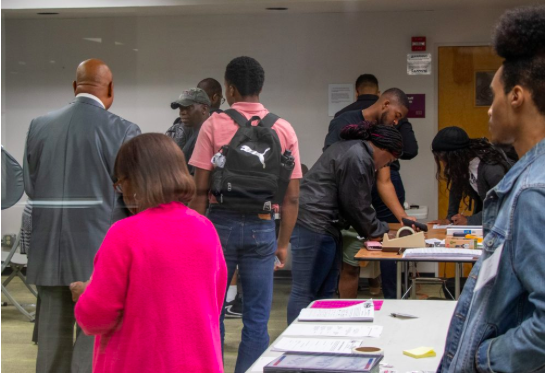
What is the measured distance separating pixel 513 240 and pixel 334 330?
113 cm

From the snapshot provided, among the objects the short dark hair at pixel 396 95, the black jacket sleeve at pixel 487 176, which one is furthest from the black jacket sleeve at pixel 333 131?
the black jacket sleeve at pixel 487 176

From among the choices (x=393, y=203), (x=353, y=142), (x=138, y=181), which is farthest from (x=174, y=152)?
(x=393, y=203)

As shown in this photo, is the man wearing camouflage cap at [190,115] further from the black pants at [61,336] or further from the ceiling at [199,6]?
the black pants at [61,336]

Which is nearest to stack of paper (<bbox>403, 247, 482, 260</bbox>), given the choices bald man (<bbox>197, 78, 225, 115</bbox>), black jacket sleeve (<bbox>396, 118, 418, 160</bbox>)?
black jacket sleeve (<bbox>396, 118, 418, 160</bbox>)

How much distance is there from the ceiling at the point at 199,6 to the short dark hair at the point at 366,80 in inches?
12.5

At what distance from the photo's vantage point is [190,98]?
3209mm

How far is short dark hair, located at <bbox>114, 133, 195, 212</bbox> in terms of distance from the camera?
6.25ft

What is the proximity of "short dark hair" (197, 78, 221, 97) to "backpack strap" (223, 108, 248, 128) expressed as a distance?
0.42 ft

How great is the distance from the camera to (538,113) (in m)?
1.37

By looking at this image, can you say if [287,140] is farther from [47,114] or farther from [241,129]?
[47,114]

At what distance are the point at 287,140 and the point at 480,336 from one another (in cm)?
195

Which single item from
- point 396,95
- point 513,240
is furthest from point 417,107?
point 513,240

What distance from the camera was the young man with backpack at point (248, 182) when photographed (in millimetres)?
3014

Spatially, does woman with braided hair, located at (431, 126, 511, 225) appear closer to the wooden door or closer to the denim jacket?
the wooden door
